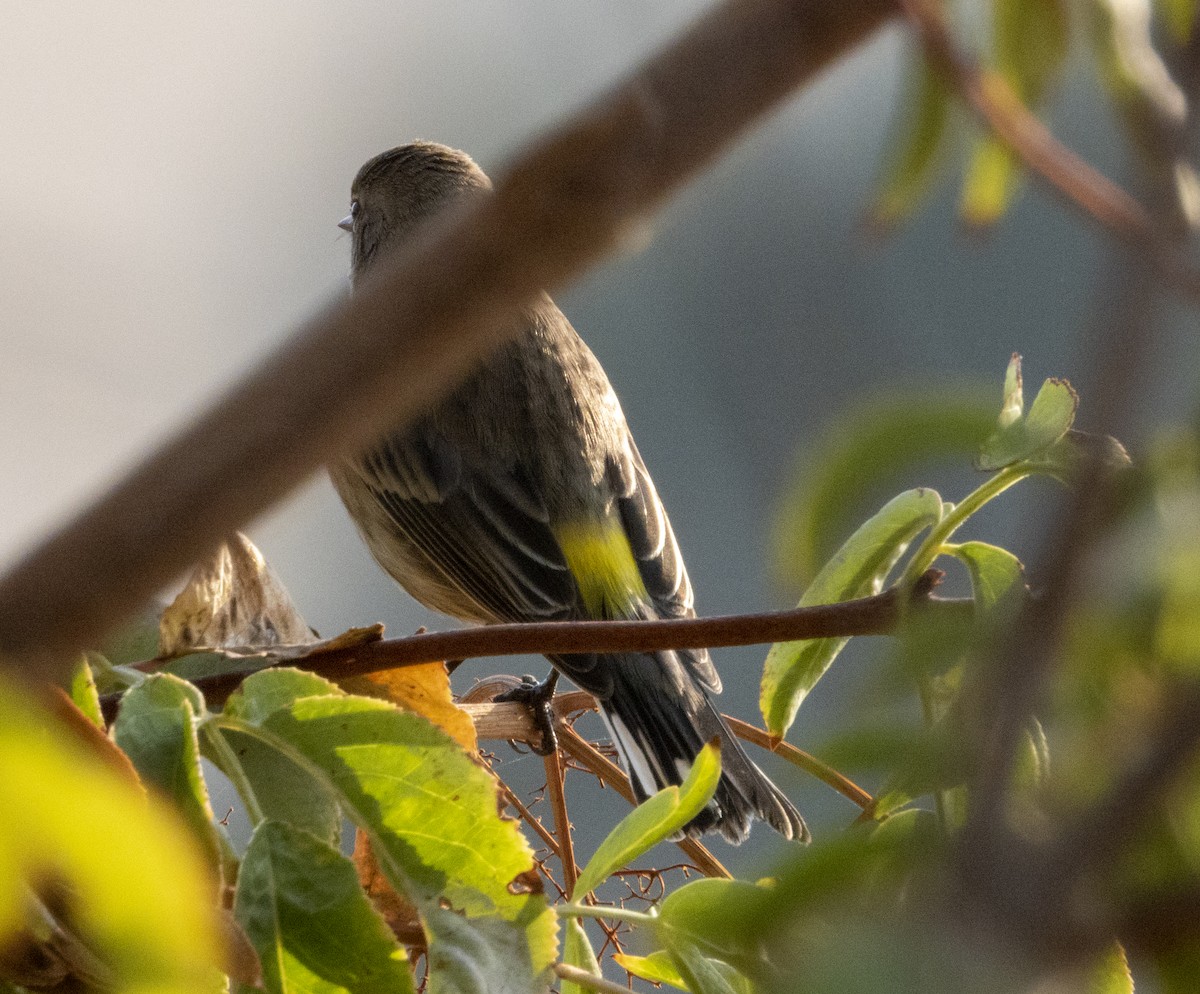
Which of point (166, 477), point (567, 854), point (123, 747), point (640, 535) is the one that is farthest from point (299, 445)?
point (640, 535)

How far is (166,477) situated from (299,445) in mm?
33

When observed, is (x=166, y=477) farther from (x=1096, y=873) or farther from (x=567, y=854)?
(x=567, y=854)

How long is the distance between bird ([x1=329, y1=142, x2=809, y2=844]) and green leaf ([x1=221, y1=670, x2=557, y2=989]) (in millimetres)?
1585

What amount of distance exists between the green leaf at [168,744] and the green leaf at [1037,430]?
498 millimetres

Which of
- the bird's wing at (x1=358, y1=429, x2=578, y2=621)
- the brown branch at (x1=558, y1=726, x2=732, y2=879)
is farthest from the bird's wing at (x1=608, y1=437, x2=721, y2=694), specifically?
the brown branch at (x1=558, y1=726, x2=732, y2=879)

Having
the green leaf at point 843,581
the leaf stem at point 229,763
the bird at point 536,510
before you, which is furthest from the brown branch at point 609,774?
the bird at point 536,510

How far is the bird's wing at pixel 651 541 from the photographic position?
287 centimetres

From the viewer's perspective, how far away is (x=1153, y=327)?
10.3 inches

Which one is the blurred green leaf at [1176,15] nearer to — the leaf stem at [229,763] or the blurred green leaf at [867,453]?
the blurred green leaf at [867,453]

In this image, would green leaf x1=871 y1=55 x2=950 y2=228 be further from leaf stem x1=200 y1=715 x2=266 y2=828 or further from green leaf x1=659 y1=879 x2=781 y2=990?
leaf stem x1=200 y1=715 x2=266 y2=828

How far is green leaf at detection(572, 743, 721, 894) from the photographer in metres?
0.81

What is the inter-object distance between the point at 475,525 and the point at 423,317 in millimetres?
2780

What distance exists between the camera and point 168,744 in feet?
2.55

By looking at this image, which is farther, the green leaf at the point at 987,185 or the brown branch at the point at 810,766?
the brown branch at the point at 810,766
